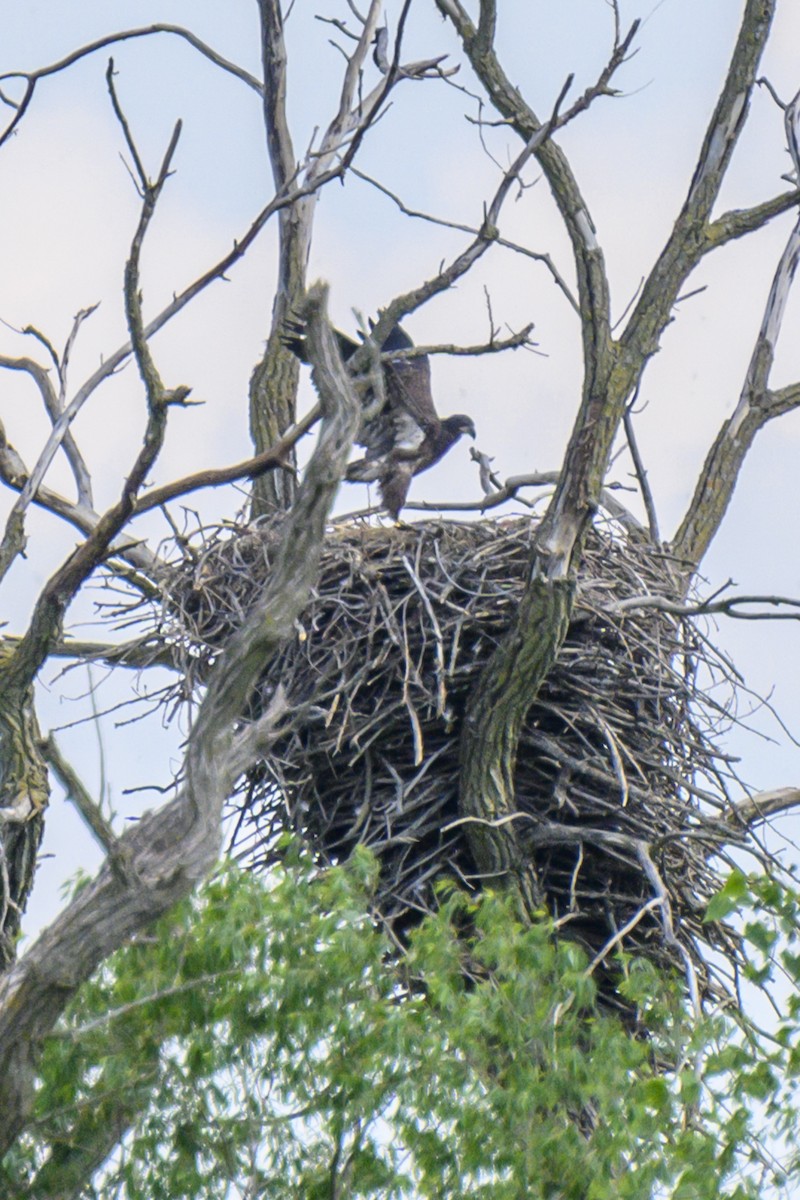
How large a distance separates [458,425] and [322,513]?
13.3ft

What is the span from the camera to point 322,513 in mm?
4711

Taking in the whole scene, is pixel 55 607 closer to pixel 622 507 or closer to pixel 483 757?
pixel 483 757

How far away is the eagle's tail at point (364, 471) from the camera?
27.3 ft

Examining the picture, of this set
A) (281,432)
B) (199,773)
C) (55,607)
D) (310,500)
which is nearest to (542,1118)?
(199,773)

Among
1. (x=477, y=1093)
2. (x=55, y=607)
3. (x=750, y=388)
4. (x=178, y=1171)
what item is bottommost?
(x=178, y=1171)

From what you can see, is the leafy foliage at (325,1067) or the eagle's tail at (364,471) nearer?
the leafy foliage at (325,1067)

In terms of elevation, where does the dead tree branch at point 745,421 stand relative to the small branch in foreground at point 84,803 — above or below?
above

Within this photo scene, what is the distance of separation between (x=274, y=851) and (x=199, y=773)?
7.99 ft

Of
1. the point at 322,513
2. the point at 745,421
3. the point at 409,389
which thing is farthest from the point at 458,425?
the point at 322,513

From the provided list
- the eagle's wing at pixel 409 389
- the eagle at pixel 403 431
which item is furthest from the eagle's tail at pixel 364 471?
the eagle's wing at pixel 409 389

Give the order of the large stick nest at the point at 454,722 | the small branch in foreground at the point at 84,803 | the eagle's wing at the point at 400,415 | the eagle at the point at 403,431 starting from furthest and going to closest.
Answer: the eagle's wing at the point at 400,415, the eagle at the point at 403,431, the large stick nest at the point at 454,722, the small branch in foreground at the point at 84,803

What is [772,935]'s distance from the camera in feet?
12.8

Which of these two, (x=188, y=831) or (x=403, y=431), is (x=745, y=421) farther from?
(x=188, y=831)

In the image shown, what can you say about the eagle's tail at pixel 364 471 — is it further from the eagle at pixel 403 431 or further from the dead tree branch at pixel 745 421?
the dead tree branch at pixel 745 421
